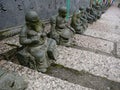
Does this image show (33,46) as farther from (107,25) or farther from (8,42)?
(107,25)

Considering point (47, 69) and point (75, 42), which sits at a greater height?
point (47, 69)

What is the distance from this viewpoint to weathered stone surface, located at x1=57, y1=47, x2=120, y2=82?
248 centimetres

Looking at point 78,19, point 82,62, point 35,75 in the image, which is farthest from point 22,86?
point 78,19

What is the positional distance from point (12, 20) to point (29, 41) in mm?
1343

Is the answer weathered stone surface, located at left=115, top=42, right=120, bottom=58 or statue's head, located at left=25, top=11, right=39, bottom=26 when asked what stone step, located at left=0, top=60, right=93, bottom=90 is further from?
weathered stone surface, located at left=115, top=42, right=120, bottom=58

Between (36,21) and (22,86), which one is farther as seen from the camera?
(36,21)

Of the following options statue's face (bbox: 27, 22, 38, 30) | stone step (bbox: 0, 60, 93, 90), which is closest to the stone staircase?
stone step (bbox: 0, 60, 93, 90)

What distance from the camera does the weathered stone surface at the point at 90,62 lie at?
8.13 ft

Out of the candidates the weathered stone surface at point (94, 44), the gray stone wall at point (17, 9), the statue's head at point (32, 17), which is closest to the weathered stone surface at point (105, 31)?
the weathered stone surface at point (94, 44)

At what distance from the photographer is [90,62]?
2.73 metres

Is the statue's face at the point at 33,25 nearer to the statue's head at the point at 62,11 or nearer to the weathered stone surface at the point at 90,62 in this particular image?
the weathered stone surface at the point at 90,62

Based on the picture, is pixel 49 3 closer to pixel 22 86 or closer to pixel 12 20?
pixel 12 20

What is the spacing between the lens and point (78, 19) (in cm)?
415

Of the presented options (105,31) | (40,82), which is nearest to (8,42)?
(40,82)
